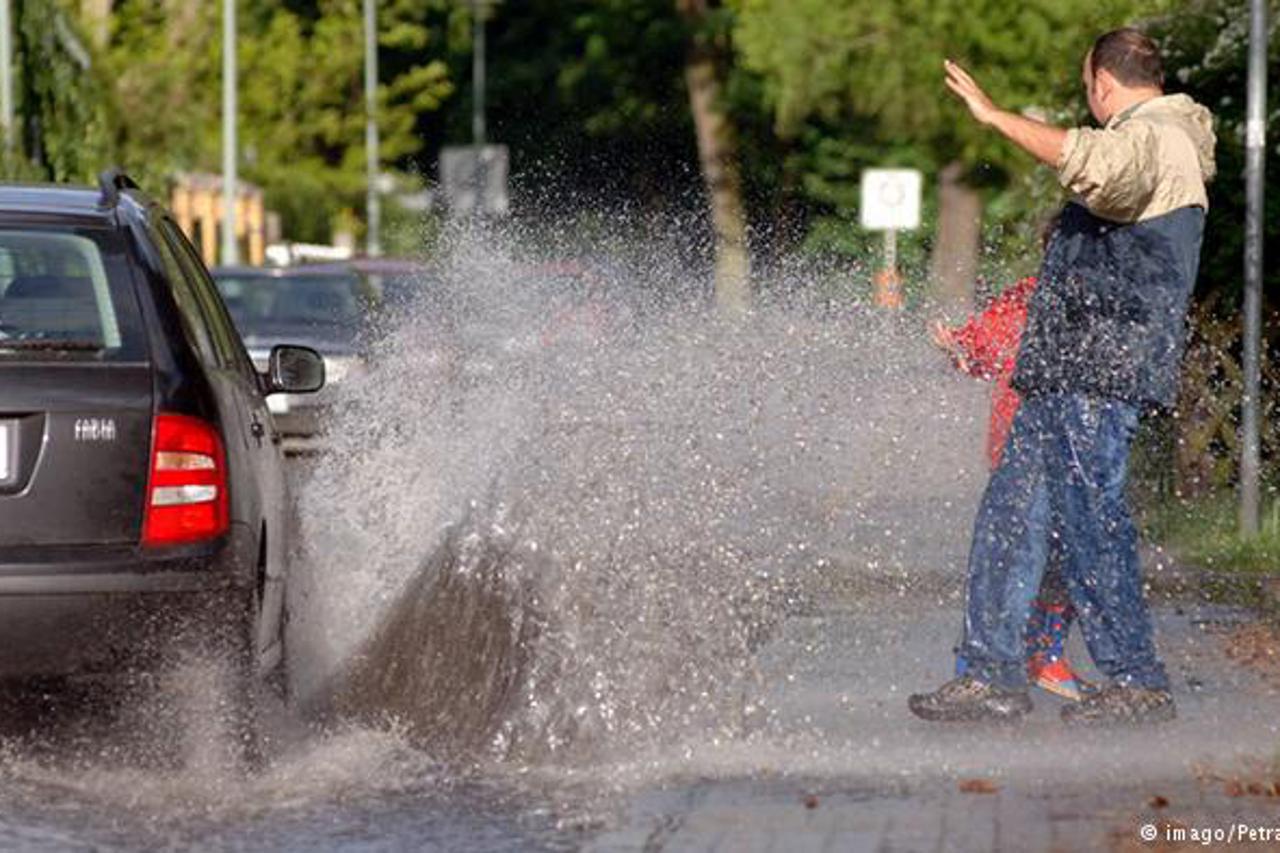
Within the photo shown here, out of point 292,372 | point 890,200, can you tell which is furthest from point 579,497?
point 890,200

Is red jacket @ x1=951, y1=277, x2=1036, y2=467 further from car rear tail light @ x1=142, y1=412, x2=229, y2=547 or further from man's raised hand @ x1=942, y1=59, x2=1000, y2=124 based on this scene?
car rear tail light @ x1=142, y1=412, x2=229, y2=547

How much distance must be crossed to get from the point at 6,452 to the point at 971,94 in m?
2.49

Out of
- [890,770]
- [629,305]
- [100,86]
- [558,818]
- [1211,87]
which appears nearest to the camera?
[558,818]

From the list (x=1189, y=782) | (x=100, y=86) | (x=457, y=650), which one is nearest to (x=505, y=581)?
(x=457, y=650)

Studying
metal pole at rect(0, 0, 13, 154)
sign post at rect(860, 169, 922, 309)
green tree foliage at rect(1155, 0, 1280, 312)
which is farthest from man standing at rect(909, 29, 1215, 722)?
metal pole at rect(0, 0, 13, 154)

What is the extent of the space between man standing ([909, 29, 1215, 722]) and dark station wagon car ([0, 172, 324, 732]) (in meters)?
1.98

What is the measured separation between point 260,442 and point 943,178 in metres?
33.9

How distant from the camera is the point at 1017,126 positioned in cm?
916

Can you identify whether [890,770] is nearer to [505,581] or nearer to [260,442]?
[505,581]

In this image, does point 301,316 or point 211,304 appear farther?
point 301,316

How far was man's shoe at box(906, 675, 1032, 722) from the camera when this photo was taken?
9727mm

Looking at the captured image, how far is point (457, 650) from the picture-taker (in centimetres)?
979

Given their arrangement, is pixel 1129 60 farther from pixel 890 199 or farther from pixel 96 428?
pixel 890 199

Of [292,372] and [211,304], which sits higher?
[211,304]
